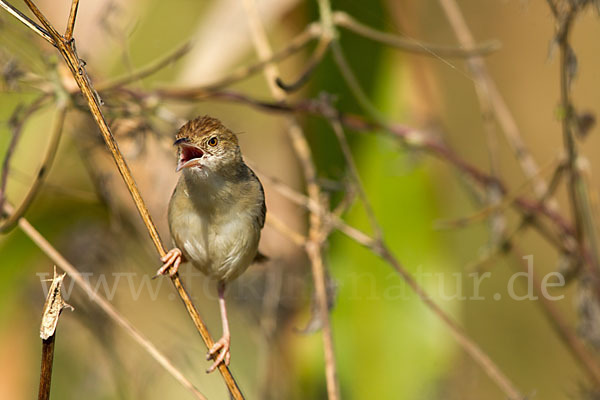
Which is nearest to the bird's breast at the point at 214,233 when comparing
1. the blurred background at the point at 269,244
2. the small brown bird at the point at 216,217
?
the small brown bird at the point at 216,217

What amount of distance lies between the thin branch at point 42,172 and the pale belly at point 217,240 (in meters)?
0.48

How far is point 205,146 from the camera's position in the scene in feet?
7.38

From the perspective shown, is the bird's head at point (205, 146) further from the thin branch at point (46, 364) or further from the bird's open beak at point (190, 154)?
the thin branch at point (46, 364)

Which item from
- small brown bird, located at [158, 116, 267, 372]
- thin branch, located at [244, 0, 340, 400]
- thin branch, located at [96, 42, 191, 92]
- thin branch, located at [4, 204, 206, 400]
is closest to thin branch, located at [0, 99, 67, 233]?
thin branch, located at [4, 204, 206, 400]

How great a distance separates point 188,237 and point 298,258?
1547mm

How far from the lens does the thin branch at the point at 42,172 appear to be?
2.36 m

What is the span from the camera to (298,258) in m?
3.86

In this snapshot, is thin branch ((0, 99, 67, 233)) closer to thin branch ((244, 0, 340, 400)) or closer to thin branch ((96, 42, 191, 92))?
thin branch ((96, 42, 191, 92))

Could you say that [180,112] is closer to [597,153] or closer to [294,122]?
[294,122]

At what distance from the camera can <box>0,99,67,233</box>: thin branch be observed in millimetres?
2355

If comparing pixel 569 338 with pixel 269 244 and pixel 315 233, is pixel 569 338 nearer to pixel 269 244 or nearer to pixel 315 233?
pixel 315 233

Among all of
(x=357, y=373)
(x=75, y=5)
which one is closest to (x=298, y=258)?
(x=357, y=373)

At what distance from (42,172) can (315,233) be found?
1.05 metres

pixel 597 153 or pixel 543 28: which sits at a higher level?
pixel 543 28
